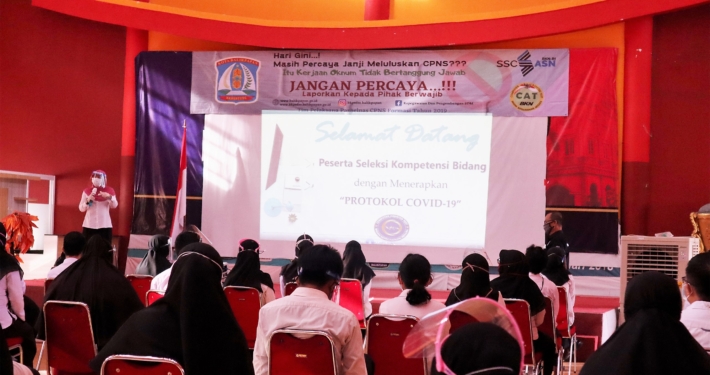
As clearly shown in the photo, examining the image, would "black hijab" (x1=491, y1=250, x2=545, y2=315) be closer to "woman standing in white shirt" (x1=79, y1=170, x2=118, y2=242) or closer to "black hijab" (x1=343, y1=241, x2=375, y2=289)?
"black hijab" (x1=343, y1=241, x2=375, y2=289)

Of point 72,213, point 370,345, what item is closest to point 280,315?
point 370,345

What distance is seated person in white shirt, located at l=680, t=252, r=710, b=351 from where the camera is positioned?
2.94m

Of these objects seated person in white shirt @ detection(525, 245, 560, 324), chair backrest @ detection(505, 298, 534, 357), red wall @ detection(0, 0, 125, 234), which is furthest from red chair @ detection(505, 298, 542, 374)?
red wall @ detection(0, 0, 125, 234)

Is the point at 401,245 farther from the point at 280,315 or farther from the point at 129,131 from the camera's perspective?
the point at 280,315

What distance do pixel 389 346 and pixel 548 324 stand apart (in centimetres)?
149

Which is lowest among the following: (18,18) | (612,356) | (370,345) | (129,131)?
(370,345)

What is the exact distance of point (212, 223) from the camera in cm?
873

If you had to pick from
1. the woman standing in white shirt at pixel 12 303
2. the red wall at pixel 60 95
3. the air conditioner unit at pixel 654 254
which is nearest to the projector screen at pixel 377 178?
the red wall at pixel 60 95

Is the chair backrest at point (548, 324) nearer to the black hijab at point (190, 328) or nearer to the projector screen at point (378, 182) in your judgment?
the black hijab at point (190, 328)

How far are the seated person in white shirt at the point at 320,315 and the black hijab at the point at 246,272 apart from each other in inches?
66.4

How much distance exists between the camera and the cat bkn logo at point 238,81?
341 inches

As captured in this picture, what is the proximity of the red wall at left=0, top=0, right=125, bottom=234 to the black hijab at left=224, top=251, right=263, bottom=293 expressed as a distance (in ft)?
17.3

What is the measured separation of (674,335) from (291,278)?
11.2ft

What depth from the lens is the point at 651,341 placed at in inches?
86.5
